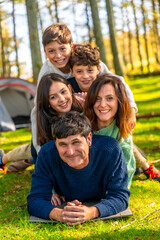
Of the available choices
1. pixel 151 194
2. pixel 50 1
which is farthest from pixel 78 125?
pixel 50 1

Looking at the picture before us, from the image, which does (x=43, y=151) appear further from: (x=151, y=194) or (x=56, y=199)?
(x=151, y=194)

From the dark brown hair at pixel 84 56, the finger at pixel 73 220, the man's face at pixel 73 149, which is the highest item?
the dark brown hair at pixel 84 56

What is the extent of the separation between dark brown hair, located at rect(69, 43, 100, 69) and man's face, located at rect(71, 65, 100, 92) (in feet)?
0.18

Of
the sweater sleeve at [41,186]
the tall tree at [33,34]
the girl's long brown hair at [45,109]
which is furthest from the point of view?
the tall tree at [33,34]

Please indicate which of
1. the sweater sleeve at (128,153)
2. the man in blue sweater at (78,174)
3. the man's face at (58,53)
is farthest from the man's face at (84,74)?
the man in blue sweater at (78,174)

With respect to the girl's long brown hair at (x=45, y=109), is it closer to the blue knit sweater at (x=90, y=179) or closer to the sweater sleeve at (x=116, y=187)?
the blue knit sweater at (x=90, y=179)

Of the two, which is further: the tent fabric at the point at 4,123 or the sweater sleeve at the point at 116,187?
the tent fabric at the point at 4,123

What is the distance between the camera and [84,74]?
4188mm

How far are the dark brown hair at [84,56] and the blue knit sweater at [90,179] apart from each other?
1212 millimetres

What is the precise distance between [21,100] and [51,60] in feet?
22.1

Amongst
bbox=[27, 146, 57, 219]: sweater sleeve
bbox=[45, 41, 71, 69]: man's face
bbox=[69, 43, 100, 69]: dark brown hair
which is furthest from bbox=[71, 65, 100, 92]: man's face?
bbox=[27, 146, 57, 219]: sweater sleeve

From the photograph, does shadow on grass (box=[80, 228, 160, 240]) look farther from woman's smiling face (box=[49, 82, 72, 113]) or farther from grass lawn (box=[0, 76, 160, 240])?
woman's smiling face (box=[49, 82, 72, 113])

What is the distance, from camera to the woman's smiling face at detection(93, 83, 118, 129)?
355 centimetres

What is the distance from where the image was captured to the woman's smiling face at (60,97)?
3.90m
